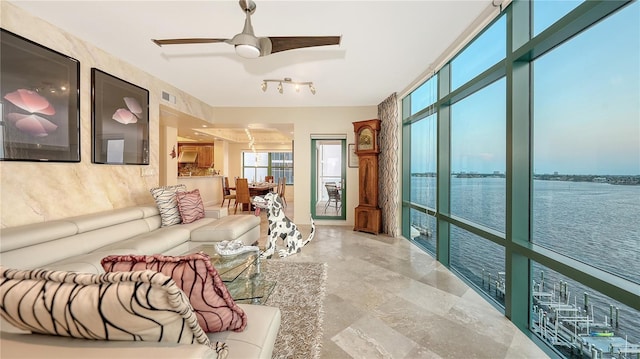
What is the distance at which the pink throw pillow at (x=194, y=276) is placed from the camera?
0.93 meters

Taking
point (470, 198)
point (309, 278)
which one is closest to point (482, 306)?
point (470, 198)

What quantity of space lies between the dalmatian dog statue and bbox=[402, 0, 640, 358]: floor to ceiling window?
6.78 feet

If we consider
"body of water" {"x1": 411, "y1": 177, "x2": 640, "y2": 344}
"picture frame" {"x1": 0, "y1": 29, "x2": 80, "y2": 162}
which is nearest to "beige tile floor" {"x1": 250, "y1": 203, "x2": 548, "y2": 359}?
"body of water" {"x1": 411, "y1": 177, "x2": 640, "y2": 344}

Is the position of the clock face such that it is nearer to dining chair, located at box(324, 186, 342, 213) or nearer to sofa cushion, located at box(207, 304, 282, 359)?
dining chair, located at box(324, 186, 342, 213)

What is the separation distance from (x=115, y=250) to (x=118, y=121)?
6.20 feet

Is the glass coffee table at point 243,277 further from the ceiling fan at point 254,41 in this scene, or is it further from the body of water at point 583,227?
the body of water at point 583,227

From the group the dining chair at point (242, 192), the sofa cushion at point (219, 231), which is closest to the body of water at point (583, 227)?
the sofa cushion at point (219, 231)

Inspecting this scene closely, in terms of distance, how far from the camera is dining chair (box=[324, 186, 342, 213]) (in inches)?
237

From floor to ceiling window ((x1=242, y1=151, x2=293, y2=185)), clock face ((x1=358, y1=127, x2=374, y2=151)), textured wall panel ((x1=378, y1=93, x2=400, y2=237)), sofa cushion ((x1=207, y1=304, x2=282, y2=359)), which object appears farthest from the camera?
floor to ceiling window ((x1=242, y1=151, x2=293, y2=185))

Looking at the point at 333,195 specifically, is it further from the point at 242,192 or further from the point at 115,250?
the point at 115,250

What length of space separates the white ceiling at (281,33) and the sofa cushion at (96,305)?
2.36m

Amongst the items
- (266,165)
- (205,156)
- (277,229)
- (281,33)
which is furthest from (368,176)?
(205,156)

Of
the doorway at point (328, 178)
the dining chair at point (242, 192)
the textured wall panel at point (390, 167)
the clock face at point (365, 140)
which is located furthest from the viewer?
the dining chair at point (242, 192)

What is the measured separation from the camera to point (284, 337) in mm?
1859
